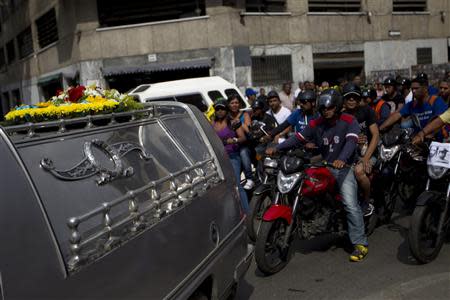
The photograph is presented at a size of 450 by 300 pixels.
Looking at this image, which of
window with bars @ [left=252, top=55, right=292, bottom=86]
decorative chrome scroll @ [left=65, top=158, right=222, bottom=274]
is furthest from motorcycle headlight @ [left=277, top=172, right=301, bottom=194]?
window with bars @ [left=252, top=55, right=292, bottom=86]

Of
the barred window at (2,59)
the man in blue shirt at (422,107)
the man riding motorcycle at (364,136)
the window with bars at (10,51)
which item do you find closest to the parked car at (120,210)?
the man riding motorcycle at (364,136)

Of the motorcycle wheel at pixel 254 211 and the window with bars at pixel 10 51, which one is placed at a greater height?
the window with bars at pixel 10 51

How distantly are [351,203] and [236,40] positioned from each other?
44.4 ft

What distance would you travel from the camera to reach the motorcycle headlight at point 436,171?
15.2 feet

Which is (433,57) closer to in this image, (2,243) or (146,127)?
(146,127)

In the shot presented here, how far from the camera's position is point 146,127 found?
3238 millimetres

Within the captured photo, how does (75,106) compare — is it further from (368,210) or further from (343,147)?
(368,210)

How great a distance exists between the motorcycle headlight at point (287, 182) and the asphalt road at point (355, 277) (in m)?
0.82

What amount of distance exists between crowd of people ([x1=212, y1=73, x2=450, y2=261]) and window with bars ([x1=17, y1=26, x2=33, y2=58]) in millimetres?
21529

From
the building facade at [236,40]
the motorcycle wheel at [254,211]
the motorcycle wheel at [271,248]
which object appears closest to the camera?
the motorcycle wheel at [271,248]

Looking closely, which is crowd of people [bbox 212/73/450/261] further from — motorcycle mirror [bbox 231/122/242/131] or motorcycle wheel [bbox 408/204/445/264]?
motorcycle wheel [bbox 408/204/445/264]

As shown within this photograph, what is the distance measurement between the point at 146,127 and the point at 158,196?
708 mm

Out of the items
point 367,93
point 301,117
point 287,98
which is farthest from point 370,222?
point 287,98

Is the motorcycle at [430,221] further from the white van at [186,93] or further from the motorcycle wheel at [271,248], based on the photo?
the white van at [186,93]
